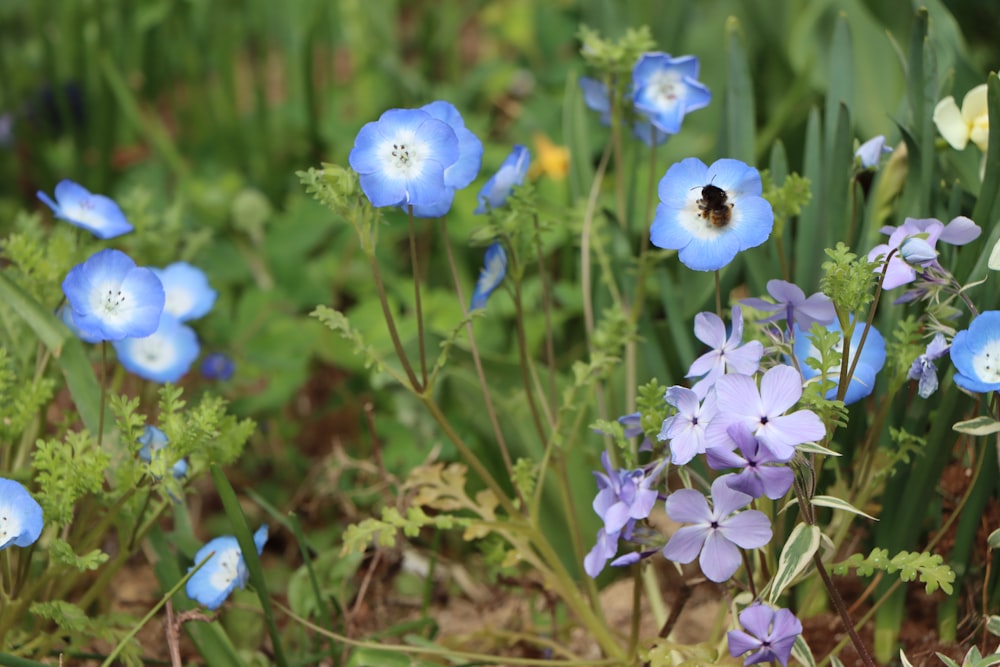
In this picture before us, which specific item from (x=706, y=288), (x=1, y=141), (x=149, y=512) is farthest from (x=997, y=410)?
(x=1, y=141)

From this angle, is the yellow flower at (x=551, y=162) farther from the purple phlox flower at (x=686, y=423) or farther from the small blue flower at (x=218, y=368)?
the purple phlox flower at (x=686, y=423)

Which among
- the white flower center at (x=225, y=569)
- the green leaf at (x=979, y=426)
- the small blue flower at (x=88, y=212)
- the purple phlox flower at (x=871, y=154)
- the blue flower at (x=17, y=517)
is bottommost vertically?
the white flower center at (x=225, y=569)

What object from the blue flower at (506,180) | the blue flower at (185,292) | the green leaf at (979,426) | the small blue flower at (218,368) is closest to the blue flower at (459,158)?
the blue flower at (506,180)

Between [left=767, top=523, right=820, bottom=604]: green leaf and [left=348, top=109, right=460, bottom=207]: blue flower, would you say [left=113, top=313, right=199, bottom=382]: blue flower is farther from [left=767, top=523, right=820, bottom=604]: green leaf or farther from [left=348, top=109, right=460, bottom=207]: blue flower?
[left=767, top=523, right=820, bottom=604]: green leaf

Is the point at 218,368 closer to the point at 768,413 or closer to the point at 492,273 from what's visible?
the point at 492,273

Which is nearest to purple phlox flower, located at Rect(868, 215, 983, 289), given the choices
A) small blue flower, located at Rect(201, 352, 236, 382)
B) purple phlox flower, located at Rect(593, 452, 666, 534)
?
purple phlox flower, located at Rect(593, 452, 666, 534)

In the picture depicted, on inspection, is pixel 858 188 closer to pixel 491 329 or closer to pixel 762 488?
pixel 762 488
